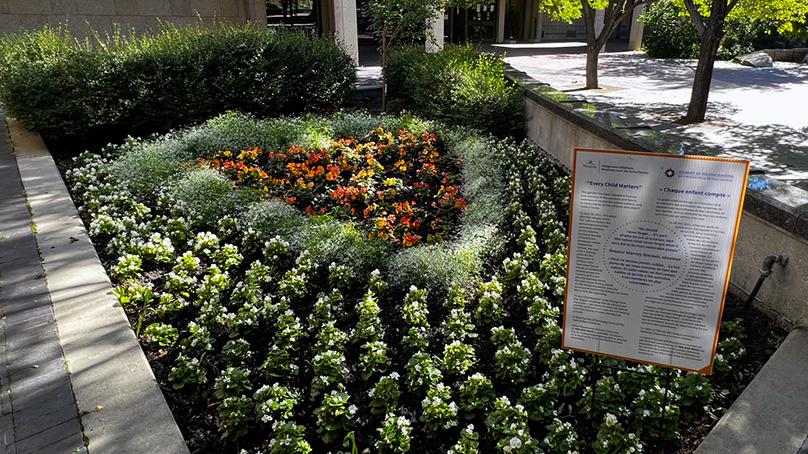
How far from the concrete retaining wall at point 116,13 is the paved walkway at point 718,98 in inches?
333

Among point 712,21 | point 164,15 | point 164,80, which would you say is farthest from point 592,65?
point 164,15

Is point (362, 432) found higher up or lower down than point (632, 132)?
lower down

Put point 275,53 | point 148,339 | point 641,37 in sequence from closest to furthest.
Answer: point 148,339 → point 275,53 → point 641,37

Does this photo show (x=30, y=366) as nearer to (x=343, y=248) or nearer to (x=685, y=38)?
(x=343, y=248)

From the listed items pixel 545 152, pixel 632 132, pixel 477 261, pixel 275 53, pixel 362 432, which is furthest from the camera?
pixel 275 53

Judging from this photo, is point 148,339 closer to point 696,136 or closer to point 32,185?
point 32,185

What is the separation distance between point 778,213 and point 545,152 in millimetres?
4325

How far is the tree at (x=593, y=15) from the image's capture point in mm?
11320

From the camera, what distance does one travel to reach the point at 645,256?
2387mm

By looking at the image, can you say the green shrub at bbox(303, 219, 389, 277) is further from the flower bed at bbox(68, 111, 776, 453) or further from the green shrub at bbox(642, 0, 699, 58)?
the green shrub at bbox(642, 0, 699, 58)

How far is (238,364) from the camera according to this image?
3254mm

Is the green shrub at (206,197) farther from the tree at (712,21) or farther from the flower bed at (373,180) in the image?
the tree at (712,21)

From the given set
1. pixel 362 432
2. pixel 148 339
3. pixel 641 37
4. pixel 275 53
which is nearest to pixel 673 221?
pixel 362 432

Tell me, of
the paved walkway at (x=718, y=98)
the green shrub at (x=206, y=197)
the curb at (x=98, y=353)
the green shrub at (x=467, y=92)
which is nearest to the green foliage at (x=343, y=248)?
the green shrub at (x=206, y=197)
